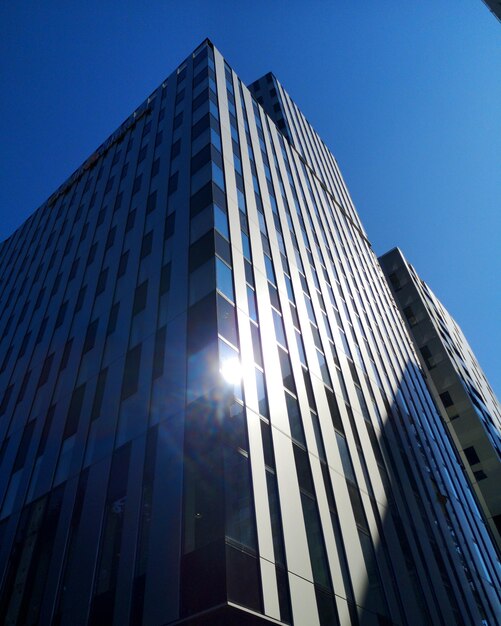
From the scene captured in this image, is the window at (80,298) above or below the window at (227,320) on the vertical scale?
above

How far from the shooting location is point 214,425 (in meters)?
13.3

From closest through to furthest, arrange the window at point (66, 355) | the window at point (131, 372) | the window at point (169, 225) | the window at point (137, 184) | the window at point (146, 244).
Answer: the window at point (131, 372)
the window at point (169, 225)
the window at point (66, 355)
the window at point (146, 244)
the window at point (137, 184)

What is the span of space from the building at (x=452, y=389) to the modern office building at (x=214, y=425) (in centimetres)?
1093

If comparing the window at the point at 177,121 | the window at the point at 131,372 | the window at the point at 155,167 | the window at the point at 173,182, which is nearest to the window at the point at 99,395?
the window at the point at 131,372

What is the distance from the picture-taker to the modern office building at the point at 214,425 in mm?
12148

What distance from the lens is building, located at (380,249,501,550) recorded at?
140 feet

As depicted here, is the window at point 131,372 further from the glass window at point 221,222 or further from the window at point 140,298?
the glass window at point 221,222

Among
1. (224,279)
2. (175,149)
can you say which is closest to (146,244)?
(224,279)

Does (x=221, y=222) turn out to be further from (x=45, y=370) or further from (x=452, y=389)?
(x=452, y=389)

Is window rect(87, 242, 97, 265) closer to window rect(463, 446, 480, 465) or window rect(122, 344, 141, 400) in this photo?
window rect(122, 344, 141, 400)

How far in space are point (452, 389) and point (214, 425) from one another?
43576 millimetres

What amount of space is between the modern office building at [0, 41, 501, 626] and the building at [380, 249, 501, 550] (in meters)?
10.9

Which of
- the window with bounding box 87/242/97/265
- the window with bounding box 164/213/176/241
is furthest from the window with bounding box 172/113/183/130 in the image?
the window with bounding box 164/213/176/241

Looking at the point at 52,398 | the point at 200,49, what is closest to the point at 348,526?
the point at 52,398
